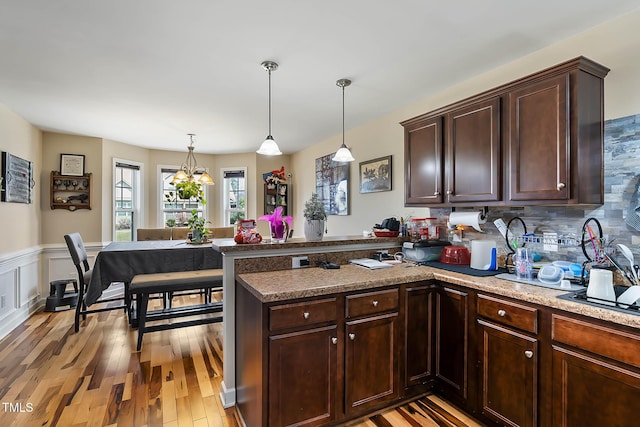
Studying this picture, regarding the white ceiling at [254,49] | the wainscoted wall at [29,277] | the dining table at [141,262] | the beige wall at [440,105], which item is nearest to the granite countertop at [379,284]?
the beige wall at [440,105]

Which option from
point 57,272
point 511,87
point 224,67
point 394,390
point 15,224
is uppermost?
point 224,67

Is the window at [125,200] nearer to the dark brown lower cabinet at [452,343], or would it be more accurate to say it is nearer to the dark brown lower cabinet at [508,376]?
the dark brown lower cabinet at [452,343]

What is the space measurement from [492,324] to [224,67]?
2603 mm

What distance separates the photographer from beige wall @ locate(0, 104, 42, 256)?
3418 millimetres

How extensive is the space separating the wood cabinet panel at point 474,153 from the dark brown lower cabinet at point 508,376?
2.99 feet

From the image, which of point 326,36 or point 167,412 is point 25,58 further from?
point 167,412

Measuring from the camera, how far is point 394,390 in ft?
6.71

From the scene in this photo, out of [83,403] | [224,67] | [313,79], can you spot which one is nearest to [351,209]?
[313,79]

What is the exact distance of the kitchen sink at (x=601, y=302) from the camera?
1.38m

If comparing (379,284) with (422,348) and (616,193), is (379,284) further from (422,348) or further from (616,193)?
(616,193)

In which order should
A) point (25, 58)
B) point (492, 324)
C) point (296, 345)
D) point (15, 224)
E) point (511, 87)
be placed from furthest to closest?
point (15, 224), point (25, 58), point (511, 87), point (492, 324), point (296, 345)

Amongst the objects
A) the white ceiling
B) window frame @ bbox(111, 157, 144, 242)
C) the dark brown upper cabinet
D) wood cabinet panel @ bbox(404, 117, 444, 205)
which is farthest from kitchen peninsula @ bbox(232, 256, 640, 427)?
window frame @ bbox(111, 157, 144, 242)

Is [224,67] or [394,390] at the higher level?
[224,67]

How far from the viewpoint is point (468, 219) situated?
97.5 inches
